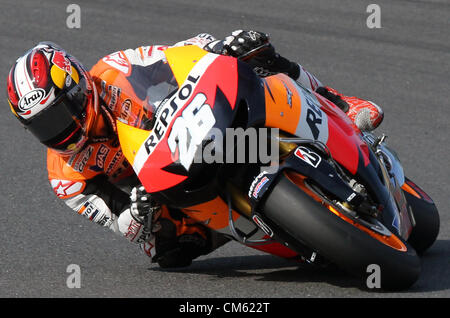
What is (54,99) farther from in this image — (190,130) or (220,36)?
(220,36)

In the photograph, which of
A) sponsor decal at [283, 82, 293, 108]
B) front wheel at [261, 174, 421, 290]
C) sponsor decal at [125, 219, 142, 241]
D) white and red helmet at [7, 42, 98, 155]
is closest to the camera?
front wheel at [261, 174, 421, 290]

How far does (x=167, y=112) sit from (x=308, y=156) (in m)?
0.64

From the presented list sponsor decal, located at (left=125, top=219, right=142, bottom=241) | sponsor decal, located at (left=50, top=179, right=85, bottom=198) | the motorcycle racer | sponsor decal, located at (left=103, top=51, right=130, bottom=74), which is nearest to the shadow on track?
the motorcycle racer

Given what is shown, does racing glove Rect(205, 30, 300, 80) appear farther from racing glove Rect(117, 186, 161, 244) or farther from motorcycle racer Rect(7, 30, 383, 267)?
racing glove Rect(117, 186, 161, 244)

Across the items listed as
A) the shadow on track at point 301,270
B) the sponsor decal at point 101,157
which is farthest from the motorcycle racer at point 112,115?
the shadow on track at point 301,270

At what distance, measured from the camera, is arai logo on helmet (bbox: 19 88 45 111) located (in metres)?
4.60

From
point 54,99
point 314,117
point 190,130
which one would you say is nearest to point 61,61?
point 54,99

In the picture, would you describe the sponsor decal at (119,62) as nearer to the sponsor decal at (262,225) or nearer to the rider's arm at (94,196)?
the rider's arm at (94,196)

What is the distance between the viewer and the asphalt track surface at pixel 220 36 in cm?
478

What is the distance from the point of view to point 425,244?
16.9 ft

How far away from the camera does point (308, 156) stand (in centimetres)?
407

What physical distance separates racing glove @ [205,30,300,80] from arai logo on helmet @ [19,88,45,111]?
88 cm

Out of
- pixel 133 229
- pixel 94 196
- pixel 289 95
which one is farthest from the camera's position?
pixel 94 196
